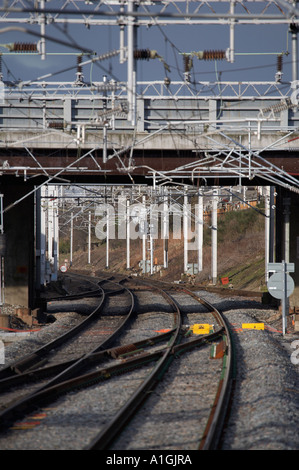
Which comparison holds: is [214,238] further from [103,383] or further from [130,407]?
[130,407]

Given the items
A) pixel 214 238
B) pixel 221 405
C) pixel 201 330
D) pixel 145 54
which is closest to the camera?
pixel 221 405

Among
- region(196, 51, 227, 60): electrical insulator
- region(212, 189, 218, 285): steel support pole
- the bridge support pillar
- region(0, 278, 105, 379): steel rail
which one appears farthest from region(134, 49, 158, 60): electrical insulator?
region(212, 189, 218, 285): steel support pole

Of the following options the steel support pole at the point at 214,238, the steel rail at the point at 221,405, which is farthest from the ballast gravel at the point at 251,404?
the steel support pole at the point at 214,238

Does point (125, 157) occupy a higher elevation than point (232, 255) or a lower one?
higher

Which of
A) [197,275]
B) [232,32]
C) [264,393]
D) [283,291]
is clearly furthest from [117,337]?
[197,275]

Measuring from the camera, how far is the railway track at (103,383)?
23.3ft

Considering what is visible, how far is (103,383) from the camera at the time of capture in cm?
998

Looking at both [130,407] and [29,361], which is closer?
[130,407]

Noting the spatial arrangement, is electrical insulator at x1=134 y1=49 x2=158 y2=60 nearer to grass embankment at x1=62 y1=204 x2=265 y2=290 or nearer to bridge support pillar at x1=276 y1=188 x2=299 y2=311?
bridge support pillar at x1=276 y1=188 x2=299 y2=311

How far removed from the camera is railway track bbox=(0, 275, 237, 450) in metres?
7.09

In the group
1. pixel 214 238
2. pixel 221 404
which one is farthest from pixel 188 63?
pixel 214 238

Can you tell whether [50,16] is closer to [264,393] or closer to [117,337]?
[264,393]

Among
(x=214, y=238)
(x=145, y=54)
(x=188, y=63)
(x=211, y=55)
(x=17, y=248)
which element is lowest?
(x=214, y=238)

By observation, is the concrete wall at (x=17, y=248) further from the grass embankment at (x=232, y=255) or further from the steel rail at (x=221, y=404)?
the grass embankment at (x=232, y=255)
